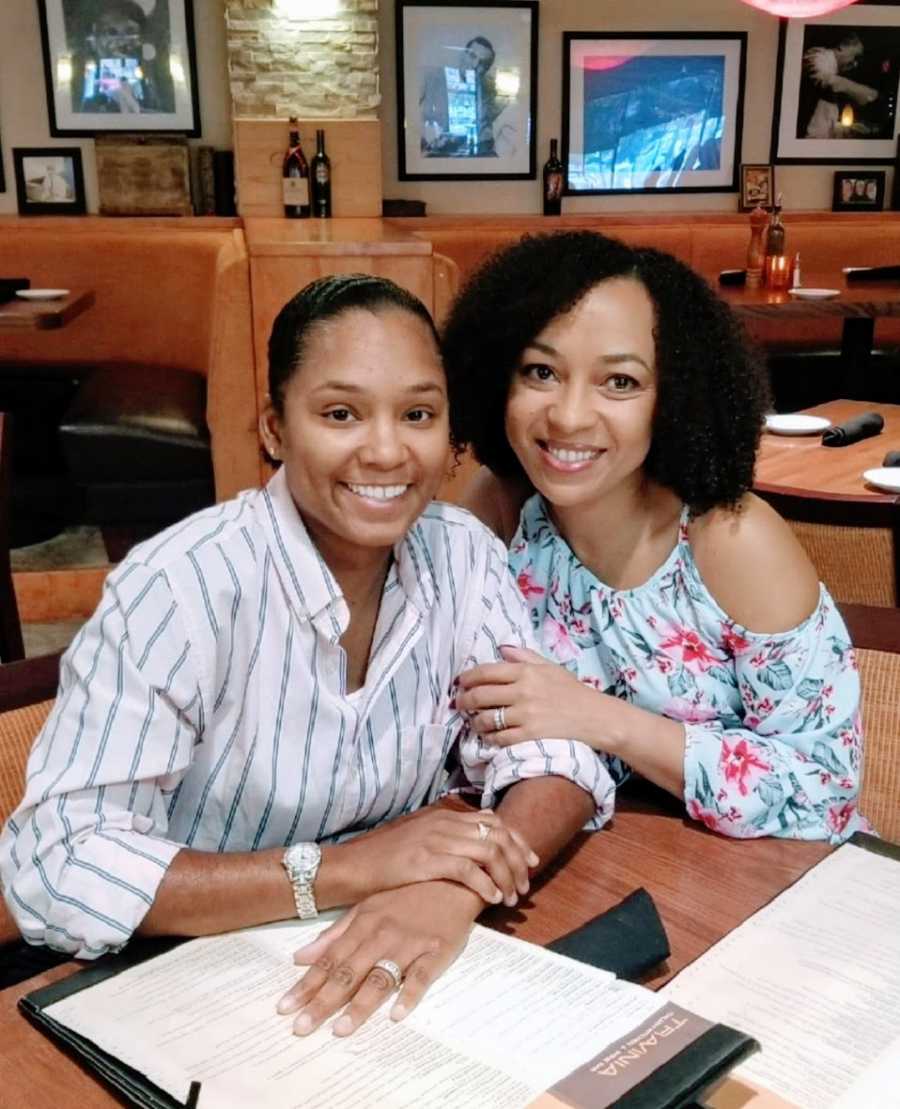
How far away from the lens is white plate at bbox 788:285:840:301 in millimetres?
4188

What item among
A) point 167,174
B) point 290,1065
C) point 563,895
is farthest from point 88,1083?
point 167,174

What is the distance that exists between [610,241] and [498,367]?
220 mm

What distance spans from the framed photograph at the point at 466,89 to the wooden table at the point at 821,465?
3.20 meters

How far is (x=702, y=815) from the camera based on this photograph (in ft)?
4.04

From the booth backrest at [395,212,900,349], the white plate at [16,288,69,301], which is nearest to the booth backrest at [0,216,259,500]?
the white plate at [16,288,69,301]

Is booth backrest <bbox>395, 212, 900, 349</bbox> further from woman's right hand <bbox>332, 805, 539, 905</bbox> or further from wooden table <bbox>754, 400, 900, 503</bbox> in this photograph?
woman's right hand <bbox>332, 805, 539, 905</bbox>

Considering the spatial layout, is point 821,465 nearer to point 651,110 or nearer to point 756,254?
point 756,254

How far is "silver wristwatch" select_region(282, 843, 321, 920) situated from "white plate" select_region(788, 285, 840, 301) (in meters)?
3.64

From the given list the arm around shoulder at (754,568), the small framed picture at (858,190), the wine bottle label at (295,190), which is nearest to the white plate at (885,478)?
the arm around shoulder at (754,568)

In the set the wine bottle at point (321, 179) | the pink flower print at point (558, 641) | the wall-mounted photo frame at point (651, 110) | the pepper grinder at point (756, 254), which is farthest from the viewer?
the wall-mounted photo frame at point (651, 110)

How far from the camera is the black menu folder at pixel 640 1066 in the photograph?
0.78 metres

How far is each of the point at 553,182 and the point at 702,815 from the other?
5.33m

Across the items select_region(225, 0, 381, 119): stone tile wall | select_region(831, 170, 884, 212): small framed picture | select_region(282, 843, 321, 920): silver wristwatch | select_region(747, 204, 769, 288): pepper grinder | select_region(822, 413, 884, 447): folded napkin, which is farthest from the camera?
select_region(831, 170, 884, 212): small framed picture

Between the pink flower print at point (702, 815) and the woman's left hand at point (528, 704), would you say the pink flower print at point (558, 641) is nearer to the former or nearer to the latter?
the woman's left hand at point (528, 704)
